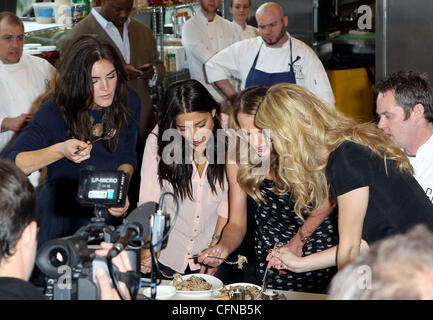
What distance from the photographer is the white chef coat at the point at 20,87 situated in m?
3.52

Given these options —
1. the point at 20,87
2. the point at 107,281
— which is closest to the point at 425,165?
the point at 107,281

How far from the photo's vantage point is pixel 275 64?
13.6 feet

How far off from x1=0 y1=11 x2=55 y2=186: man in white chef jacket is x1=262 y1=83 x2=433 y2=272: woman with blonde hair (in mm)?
1897

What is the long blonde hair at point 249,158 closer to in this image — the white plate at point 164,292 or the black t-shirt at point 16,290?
the white plate at point 164,292

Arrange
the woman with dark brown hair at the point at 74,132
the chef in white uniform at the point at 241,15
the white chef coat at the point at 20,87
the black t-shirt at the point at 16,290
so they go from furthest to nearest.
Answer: the chef in white uniform at the point at 241,15 < the white chef coat at the point at 20,87 < the woman with dark brown hair at the point at 74,132 < the black t-shirt at the point at 16,290

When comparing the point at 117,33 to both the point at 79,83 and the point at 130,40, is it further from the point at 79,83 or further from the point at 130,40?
the point at 79,83

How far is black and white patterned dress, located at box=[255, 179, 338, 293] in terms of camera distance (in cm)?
226

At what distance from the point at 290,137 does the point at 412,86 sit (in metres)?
0.75

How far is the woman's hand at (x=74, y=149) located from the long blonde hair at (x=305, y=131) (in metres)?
0.75

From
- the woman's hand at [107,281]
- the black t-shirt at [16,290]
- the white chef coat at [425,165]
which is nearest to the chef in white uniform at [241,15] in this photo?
the white chef coat at [425,165]

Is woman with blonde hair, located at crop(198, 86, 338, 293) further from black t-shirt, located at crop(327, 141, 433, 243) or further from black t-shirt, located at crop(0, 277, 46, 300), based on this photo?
black t-shirt, located at crop(0, 277, 46, 300)

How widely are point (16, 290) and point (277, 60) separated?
10.4 feet

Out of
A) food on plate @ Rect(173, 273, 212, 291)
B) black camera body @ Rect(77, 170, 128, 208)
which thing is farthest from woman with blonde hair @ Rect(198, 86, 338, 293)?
black camera body @ Rect(77, 170, 128, 208)

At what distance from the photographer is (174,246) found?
2461 mm
